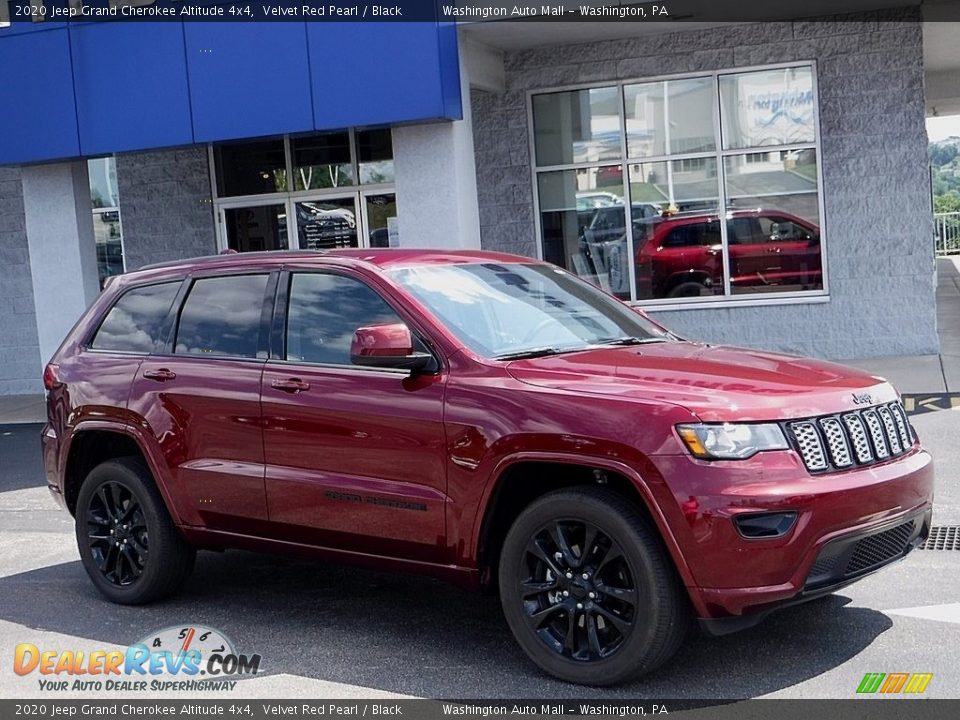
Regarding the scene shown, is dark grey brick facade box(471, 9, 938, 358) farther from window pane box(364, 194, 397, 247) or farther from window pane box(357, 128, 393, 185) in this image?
window pane box(364, 194, 397, 247)

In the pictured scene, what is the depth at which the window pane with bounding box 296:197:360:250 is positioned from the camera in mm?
16141

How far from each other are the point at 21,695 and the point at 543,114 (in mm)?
11077

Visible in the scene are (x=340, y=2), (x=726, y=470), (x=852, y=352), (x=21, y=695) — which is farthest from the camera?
(x=852, y=352)

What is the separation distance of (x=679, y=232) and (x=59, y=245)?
7499 millimetres

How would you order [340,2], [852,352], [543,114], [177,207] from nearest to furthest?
[340,2] < [852,352] < [543,114] < [177,207]

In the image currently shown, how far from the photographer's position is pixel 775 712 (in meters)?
4.62

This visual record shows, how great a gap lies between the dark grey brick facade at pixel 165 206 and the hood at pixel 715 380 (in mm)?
12039

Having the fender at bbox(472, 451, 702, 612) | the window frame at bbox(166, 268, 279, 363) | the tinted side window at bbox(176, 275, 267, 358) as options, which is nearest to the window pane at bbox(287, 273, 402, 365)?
the window frame at bbox(166, 268, 279, 363)

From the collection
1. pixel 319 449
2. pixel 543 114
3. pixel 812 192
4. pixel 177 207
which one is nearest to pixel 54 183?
pixel 177 207

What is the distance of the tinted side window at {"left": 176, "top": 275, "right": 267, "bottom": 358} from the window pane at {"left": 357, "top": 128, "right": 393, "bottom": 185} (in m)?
9.57

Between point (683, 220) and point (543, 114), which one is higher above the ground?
point (543, 114)

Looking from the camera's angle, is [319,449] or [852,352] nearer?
[319,449]

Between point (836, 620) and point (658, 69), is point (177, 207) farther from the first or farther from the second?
point (836, 620)

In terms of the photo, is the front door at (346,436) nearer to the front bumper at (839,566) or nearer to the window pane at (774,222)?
the front bumper at (839,566)
